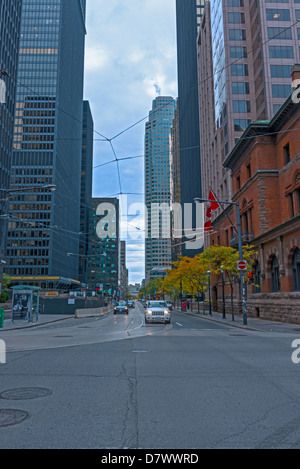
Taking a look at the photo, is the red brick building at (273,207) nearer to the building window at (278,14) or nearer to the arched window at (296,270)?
the arched window at (296,270)

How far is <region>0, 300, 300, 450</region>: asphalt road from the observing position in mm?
4645

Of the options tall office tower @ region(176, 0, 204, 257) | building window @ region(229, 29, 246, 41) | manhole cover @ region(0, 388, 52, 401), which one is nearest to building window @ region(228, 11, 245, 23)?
building window @ region(229, 29, 246, 41)

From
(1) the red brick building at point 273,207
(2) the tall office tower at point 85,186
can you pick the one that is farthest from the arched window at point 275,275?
(2) the tall office tower at point 85,186

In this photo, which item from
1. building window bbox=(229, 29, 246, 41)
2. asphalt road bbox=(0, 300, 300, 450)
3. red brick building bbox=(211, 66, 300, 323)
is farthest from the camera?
building window bbox=(229, 29, 246, 41)

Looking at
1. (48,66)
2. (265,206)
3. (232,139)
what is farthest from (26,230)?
(265,206)

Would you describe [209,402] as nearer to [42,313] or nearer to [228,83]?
[42,313]

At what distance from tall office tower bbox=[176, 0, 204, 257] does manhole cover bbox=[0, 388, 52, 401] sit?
318 feet

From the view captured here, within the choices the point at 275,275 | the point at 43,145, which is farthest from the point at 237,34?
the point at 43,145

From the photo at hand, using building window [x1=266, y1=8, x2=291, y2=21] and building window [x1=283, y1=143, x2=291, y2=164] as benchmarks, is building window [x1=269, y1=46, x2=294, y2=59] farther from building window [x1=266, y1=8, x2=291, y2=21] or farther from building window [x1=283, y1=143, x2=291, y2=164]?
building window [x1=283, y1=143, x2=291, y2=164]

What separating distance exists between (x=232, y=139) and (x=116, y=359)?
51.1 meters

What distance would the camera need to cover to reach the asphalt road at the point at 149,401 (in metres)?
4.64

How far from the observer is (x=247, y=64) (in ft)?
200

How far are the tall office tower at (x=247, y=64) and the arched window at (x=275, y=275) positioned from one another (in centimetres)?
2300

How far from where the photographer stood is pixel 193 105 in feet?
392
